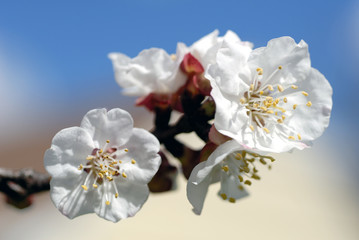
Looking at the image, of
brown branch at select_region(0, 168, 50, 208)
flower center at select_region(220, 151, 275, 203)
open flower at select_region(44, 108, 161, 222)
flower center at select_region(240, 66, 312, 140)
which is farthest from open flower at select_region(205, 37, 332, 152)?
brown branch at select_region(0, 168, 50, 208)

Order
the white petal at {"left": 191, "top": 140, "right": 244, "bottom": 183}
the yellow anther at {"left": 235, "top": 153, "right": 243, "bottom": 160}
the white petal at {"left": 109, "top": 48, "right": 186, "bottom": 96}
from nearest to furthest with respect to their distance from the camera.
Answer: the white petal at {"left": 191, "top": 140, "right": 244, "bottom": 183}
the yellow anther at {"left": 235, "top": 153, "right": 243, "bottom": 160}
the white petal at {"left": 109, "top": 48, "right": 186, "bottom": 96}

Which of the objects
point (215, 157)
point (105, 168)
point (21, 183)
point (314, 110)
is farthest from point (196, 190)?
point (21, 183)

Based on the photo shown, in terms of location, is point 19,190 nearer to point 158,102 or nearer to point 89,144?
point 89,144

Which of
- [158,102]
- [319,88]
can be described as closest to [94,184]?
[158,102]

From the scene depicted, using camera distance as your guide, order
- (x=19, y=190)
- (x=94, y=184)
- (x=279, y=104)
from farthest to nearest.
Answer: (x=19, y=190), (x=279, y=104), (x=94, y=184)

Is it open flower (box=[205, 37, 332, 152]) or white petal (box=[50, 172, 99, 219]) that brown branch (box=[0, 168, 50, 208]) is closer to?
white petal (box=[50, 172, 99, 219])

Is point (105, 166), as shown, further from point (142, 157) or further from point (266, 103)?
point (266, 103)
